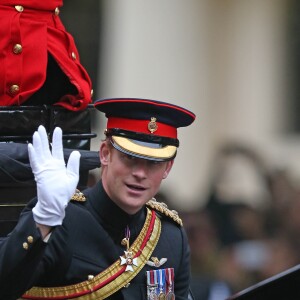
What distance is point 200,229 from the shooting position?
10352 mm

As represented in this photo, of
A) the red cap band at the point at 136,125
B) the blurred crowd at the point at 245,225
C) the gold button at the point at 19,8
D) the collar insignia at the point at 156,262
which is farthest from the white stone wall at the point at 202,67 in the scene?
the red cap band at the point at 136,125

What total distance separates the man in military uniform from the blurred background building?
4839 mm

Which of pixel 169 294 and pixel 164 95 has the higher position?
pixel 169 294

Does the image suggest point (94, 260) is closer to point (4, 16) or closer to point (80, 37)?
point (4, 16)

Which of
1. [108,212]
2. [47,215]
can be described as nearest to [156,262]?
[108,212]

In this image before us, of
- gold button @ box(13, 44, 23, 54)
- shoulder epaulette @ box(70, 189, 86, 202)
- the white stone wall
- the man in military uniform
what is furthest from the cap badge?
the white stone wall

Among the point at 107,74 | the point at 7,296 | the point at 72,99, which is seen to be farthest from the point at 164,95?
the point at 7,296

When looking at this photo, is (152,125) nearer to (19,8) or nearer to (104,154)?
(104,154)

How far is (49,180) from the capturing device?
471 centimetres

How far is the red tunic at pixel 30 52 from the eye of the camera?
17.9ft

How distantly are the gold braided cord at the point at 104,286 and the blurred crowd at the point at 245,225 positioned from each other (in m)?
4.15

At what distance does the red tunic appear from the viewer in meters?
5.45

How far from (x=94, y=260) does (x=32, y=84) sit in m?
0.77

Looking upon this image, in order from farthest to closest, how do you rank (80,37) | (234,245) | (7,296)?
(80,37), (234,245), (7,296)
